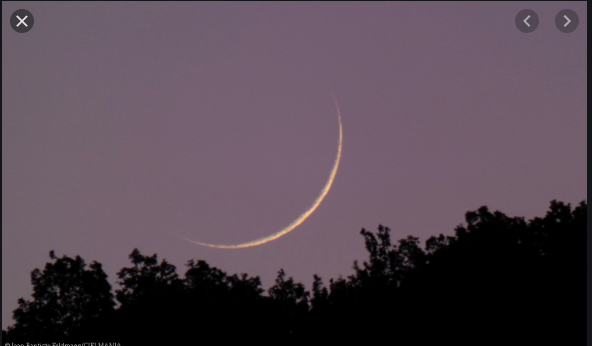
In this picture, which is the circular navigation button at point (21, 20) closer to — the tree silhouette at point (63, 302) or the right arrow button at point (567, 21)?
the right arrow button at point (567, 21)

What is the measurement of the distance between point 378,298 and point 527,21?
3420cm

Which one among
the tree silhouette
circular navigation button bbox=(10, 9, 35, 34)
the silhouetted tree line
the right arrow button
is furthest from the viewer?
the tree silhouette

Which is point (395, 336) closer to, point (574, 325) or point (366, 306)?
point (366, 306)

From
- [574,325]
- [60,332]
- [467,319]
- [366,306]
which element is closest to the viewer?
[574,325]

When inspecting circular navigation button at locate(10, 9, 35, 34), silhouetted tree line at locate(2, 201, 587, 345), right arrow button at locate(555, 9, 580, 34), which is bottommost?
right arrow button at locate(555, 9, 580, 34)

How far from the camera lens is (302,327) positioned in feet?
160

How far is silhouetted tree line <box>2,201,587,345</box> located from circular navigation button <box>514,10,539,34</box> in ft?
92.9

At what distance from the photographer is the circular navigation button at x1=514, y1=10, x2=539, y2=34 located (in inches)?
444

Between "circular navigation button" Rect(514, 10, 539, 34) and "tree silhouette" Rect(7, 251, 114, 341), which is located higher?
"tree silhouette" Rect(7, 251, 114, 341)

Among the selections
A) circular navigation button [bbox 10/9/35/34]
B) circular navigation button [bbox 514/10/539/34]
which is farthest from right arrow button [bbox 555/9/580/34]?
circular navigation button [bbox 10/9/35/34]

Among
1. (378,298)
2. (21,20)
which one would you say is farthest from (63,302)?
(21,20)

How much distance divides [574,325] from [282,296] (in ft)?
101

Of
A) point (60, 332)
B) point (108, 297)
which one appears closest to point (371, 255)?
point (108, 297)

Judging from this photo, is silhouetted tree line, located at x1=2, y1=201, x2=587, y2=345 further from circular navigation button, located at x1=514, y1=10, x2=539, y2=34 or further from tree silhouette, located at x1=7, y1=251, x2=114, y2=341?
circular navigation button, located at x1=514, y1=10, x2=539, y2=34
